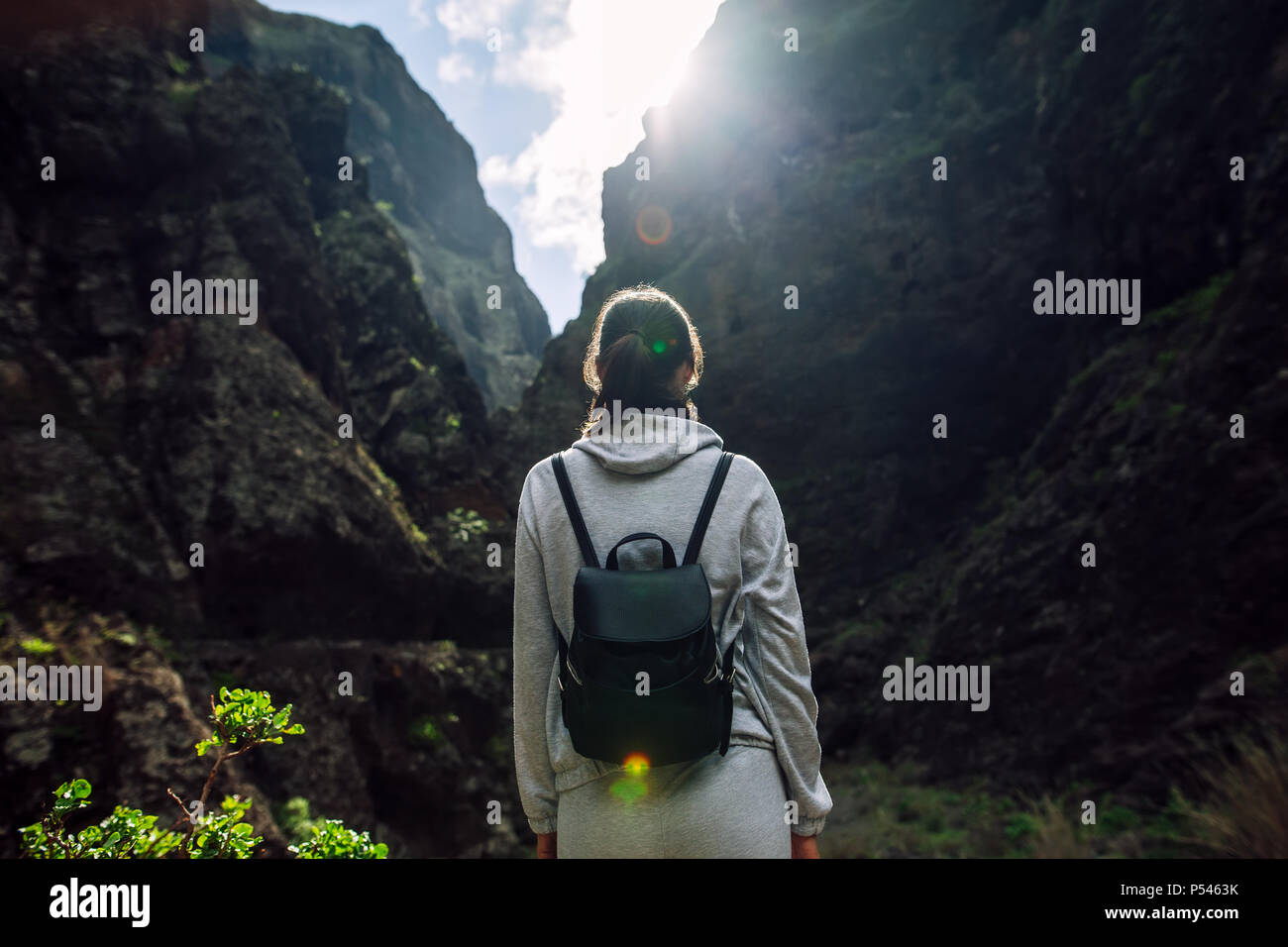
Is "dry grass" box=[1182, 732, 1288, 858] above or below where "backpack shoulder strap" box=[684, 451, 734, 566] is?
below

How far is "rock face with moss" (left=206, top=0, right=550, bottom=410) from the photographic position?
44719mm

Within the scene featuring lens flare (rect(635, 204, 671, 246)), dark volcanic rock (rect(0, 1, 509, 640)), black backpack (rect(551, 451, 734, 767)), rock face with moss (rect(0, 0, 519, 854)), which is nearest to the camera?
black backpack (rect(551, 451, 734, 767))

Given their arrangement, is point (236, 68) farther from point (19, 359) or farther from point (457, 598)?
point (457, 598)

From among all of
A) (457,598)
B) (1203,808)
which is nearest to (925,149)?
(457,598)

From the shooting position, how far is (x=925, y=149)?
23219 mm

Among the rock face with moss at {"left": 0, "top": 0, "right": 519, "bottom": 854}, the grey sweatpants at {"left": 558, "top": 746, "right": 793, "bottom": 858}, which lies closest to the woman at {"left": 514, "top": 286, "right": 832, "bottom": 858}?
the grey sweatpants at {"left": 558, "top": 746, "right": 793, "bottom": 858}

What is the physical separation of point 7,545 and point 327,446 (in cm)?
493

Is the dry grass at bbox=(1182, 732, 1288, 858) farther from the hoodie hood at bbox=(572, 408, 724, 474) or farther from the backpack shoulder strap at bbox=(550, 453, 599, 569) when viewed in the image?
the backpack shoulder strap at bbox=(550, 453, 599, 569)

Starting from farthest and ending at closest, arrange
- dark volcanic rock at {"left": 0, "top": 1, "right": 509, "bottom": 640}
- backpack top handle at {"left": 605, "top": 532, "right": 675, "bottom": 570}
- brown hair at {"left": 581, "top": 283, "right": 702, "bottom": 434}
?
1. dark volcanic rock at {"left": 0, "top": 1, "right": 509, "bottom": 640}
2. brown hair at {"left": 581, "top": 283, "right": 702, "bottom": 434}
3. backpack top handle at {"left": 605, "top": 532, "right": 675, "bottom": 570}

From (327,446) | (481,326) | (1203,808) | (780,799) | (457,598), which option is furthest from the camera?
(481,326)

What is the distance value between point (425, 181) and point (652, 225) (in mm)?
34094

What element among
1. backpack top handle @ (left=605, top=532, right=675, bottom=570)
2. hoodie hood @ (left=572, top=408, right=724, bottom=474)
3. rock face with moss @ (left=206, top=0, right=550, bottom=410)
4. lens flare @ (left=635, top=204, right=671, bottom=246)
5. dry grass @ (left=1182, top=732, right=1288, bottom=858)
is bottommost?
dry grass @ (left=1182, top=732, right=1288, bottom=858)

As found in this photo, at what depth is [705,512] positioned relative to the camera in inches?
74.5

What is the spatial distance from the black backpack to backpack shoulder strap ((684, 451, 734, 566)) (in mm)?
67
